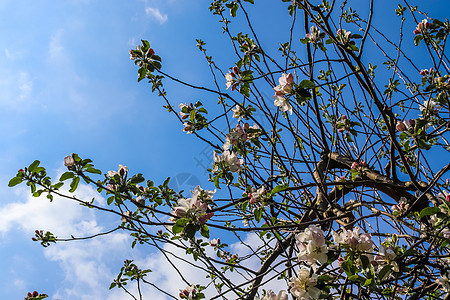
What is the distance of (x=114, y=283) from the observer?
9.50 ft

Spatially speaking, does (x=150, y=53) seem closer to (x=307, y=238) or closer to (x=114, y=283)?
(x=307, y=238)

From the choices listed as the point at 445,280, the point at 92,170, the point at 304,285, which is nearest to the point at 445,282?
the point at 445,280

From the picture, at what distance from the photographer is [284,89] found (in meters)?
1.52

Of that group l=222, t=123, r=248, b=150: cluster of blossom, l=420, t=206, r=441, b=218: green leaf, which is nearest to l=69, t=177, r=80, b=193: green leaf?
l=222, t=123, r=248, b=150: cluster of blossom

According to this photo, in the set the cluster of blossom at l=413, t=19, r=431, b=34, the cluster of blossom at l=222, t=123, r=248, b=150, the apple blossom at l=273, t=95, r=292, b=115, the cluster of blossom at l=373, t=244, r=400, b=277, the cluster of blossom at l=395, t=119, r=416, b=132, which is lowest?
the cluster of blossom at l=373, t=244, r=400, b=277

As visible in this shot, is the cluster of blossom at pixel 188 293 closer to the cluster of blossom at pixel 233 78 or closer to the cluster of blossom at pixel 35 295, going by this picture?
the cluster of blossom at pixel 35 295

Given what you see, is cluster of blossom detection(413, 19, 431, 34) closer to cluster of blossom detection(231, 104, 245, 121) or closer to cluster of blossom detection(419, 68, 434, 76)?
cluster of blossom detection(419, 68, 434, 76)

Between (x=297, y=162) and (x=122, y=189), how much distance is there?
171 cm

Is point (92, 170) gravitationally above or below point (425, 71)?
below

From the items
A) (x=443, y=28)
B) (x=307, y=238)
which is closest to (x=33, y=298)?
(x=307, y=238)

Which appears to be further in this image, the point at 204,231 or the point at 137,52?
the point at 137,52

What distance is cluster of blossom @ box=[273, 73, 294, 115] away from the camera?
1499 millimetres

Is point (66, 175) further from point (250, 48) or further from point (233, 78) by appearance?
point (250, 48)

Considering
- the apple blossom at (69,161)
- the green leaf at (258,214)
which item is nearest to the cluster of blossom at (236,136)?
the green leaf at (258,214)
